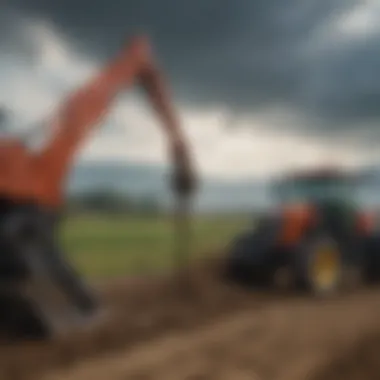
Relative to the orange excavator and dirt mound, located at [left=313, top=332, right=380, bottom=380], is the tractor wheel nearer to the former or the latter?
dirt mound, located at [left=313, top=332, right=380, bottom=380]

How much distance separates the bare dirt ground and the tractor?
8.5 inches

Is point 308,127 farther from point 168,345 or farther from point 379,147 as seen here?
point 168,345

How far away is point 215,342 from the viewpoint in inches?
150

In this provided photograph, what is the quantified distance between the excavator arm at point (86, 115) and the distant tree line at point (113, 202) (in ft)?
1.15

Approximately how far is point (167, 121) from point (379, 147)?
98 cm

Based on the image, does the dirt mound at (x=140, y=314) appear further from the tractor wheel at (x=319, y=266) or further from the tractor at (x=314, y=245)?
the tractor wheel at (x=319, y=266)

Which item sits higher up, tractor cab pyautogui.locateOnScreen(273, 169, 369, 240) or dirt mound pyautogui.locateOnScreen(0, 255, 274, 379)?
tractor cab pyautogui.locateOnScreen(273, 169, 369, 240)

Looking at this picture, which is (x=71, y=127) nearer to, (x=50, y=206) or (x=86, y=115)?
(x=86, y=115)

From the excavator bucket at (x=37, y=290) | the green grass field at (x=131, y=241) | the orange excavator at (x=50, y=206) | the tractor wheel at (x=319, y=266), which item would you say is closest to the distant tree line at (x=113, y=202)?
the green grass field at (x=131, y=241)

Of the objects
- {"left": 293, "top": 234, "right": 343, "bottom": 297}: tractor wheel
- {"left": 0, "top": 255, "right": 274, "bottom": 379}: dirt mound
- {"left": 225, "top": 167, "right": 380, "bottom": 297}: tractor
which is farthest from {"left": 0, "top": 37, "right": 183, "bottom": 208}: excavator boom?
{"left": 293, "top": 234, "right": 343, "bottom": 297}: tractor wheel

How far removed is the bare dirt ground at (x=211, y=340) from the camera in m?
3.46

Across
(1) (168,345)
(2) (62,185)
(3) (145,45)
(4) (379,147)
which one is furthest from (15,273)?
(4) (379,147)

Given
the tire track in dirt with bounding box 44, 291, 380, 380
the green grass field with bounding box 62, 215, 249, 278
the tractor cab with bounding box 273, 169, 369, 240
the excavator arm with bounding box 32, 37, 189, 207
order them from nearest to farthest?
the tire track in dirt with bounding box 44, 291, 380, 380, the green grass field with bounding box 62, 215, 249, 278, the excavator arm with bounding box 32, 37, 189, 207, the tractor cab with bounding box 273, 169, 369, 240

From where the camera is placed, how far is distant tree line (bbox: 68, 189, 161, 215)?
139 inches
